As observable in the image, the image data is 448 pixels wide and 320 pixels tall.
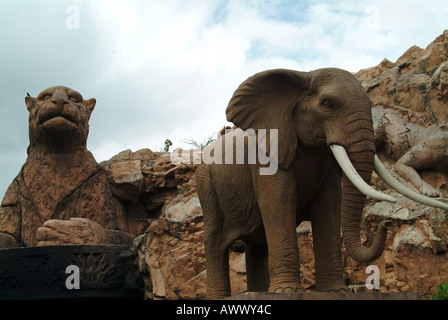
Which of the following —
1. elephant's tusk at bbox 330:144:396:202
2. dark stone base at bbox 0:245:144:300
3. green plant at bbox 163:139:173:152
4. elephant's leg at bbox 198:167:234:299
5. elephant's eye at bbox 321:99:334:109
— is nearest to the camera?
elephant's tusk at bbox 330:144:396:202

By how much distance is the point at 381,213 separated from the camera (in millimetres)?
8086

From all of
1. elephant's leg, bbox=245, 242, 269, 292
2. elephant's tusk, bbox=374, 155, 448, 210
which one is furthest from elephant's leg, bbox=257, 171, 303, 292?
elephant's leg, bbox=245, 242, 269, 292

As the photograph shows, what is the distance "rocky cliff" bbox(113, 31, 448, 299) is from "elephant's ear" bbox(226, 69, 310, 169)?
2740 millimetres

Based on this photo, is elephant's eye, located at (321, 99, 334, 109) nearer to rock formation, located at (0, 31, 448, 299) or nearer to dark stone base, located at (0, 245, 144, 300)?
rock formation, located at (0, 31, 448, 299)

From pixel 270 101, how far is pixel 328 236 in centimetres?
129

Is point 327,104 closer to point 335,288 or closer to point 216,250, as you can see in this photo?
point 335,288

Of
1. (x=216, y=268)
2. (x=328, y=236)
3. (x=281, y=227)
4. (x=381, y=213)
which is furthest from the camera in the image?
(x=381, y=213)

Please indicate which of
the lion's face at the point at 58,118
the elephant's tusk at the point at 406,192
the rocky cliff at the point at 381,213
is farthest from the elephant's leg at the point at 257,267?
the lion's face at the point at 58,118

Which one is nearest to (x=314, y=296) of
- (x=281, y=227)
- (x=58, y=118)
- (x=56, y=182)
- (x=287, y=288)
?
(x=287, y=288)

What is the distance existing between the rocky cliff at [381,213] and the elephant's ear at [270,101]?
108 inches

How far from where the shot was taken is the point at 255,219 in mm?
5250

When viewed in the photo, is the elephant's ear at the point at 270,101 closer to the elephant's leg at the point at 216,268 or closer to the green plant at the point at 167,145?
the elephant's leg at the point at 216,268

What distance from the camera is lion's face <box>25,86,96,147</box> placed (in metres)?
8.40

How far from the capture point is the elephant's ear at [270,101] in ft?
16.3
